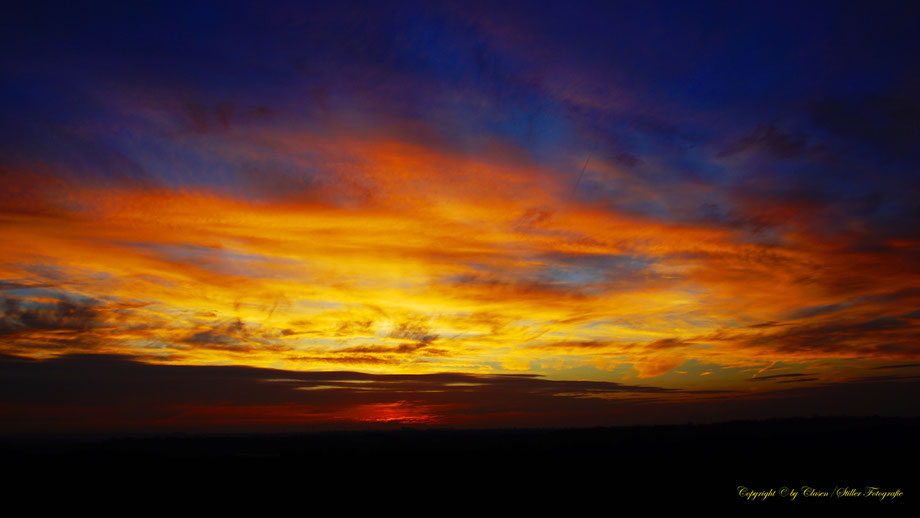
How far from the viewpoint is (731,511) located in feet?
140

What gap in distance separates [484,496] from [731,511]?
23.3 m

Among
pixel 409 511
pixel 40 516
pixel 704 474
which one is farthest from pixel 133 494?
pixel 704 474

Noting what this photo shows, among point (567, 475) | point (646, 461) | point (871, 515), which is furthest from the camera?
point (646, 461)

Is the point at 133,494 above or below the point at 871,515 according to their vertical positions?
below

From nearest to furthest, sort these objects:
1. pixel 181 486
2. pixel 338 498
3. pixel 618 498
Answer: pixel 618 498 → pixel 338 498 → pixel 181 486

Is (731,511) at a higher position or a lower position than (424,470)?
higher

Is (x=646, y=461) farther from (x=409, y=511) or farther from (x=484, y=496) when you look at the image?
(x=409, y=511)

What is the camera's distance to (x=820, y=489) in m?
53.5

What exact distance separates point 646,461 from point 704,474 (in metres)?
23.2

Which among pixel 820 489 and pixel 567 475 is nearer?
pixel 820 489

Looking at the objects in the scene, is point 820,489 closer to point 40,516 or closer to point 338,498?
point 338,498

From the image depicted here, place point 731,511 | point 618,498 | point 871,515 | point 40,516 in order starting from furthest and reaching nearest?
point 618,498, point 40,516, point 731,511, point 871,515

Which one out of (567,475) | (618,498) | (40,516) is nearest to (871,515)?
(618,498)

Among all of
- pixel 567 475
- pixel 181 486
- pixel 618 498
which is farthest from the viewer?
pixel 567 475
